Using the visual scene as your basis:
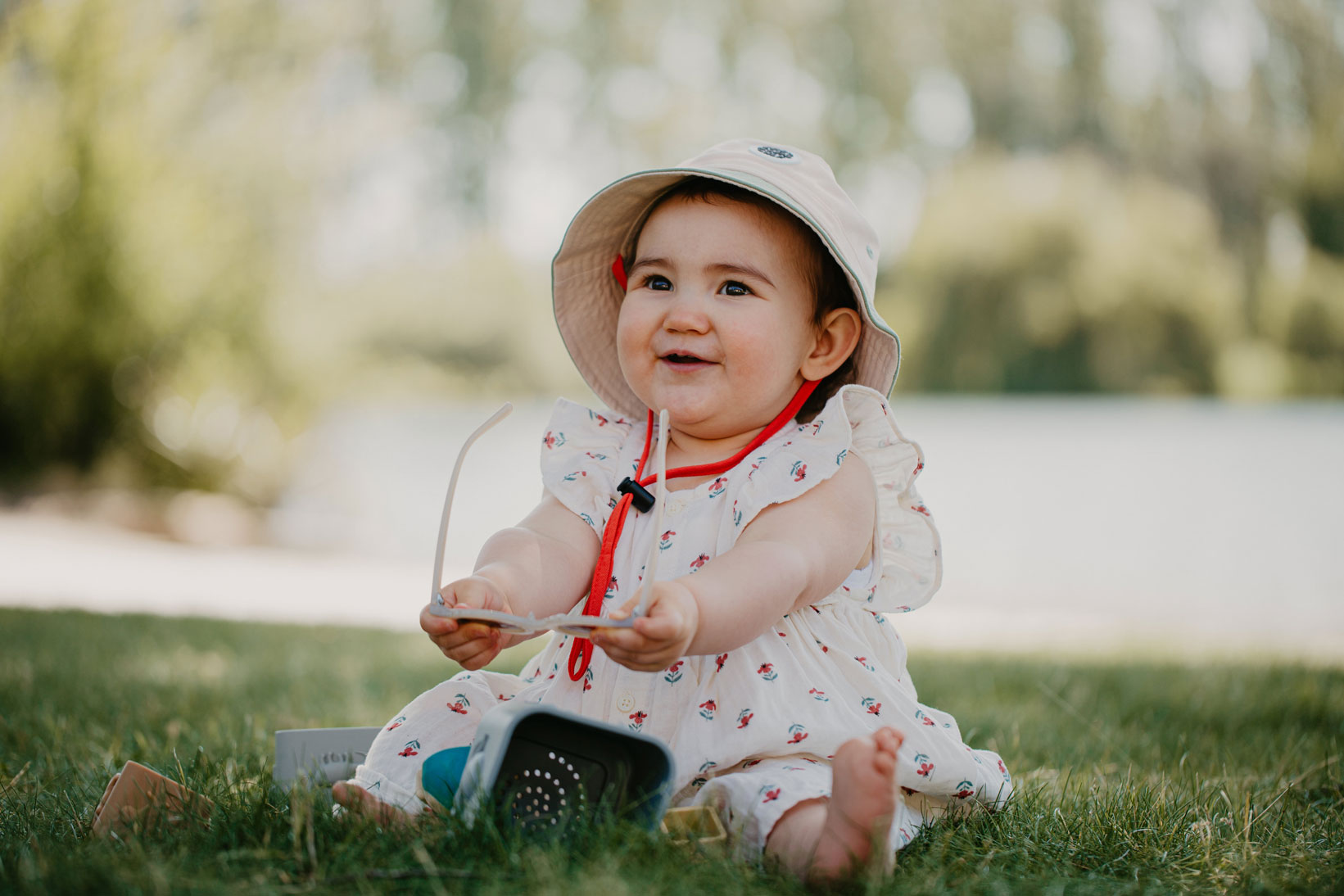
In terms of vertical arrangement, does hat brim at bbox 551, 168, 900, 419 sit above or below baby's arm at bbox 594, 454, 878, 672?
above

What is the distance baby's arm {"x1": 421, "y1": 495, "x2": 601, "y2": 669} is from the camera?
1.40 meters

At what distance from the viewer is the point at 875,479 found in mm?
1635

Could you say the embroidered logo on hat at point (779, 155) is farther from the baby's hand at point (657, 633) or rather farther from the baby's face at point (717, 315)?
the baby's hand at point (657, 633)

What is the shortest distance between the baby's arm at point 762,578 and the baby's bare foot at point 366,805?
0.33 metres

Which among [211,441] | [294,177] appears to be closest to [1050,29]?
[294,177]

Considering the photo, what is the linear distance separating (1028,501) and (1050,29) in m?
16.4

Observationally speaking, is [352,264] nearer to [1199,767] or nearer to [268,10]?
[268,10]

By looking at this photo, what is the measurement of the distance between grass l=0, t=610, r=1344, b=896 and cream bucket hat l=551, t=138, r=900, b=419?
72 cm

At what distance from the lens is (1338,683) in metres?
2.94

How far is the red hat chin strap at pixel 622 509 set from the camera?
1.57 meters

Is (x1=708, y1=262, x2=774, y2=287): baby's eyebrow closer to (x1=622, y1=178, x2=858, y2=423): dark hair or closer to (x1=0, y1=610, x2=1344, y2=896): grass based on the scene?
(x1=622, y1=178, x2=858, y2=423): dark hair

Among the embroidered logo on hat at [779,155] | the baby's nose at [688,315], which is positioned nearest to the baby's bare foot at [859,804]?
the baby's nose at [688,315]

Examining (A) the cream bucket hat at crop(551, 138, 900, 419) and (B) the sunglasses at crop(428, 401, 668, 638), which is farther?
(A) the cream bucket hat at crop(551, 138, 900, 419)

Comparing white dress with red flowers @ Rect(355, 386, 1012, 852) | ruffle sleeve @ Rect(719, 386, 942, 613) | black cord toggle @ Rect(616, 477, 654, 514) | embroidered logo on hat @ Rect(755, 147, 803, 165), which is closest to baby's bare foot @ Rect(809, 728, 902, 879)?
white dress with red flowers @ Rect(355, 386, 1012, 852)
